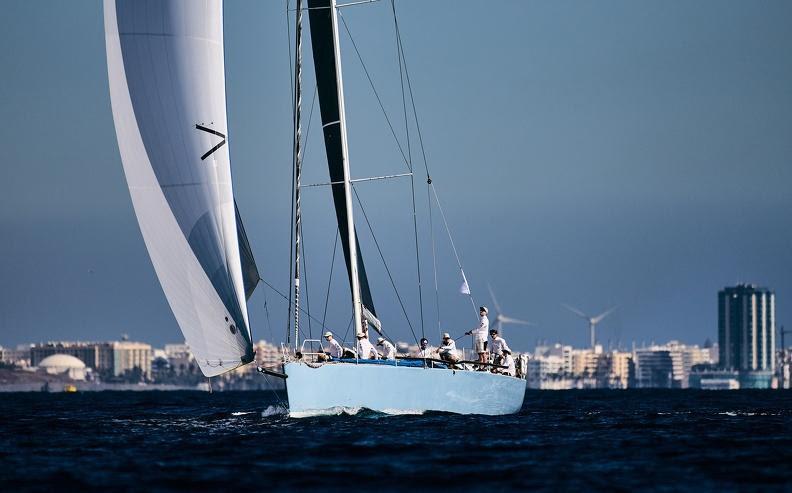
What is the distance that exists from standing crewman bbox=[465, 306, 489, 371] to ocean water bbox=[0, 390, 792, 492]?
5.14ft

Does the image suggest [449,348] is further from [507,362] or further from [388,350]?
[507,362]

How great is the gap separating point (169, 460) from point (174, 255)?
21.5 feet

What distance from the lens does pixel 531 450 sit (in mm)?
29453

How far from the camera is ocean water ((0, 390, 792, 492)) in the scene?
23750 mm

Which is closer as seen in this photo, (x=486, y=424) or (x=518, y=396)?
(x=486, y=424)

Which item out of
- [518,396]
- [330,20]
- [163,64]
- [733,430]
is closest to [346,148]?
[330,20]

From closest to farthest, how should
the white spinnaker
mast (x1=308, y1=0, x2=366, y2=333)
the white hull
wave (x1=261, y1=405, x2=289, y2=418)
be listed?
the white spinnaker, the white hull, mast (x1=308, y1=0, x2=366, y2=333), wave (x1=261, y1=405, x2=289, y2=418)

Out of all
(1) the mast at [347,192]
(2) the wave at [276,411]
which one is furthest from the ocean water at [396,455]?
(1) the mast at [347,192]

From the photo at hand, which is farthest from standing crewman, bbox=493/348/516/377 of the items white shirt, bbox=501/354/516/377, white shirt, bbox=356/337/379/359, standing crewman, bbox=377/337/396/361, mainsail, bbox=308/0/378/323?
white shirt, bbox=356/337/379/359

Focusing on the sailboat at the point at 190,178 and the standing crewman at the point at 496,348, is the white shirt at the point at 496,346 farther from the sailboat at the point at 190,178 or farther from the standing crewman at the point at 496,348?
the sailboat at the point at 190,178

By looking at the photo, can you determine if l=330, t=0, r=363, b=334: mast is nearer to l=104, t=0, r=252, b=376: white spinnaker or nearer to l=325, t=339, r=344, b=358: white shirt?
l=325, t=339, r=344, b=358: white shirt

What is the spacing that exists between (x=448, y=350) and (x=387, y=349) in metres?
1.49

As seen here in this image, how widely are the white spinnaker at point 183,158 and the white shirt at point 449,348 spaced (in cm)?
564

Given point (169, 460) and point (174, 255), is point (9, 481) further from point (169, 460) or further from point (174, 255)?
point (174, 255)
